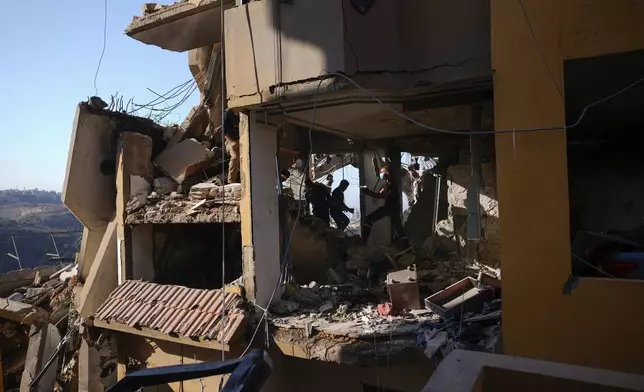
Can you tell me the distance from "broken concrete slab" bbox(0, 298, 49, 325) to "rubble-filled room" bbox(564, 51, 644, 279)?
37.2 ft

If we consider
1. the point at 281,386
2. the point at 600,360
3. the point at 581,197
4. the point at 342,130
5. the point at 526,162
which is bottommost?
the point at 281,386

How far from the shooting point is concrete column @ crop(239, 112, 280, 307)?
6.22m

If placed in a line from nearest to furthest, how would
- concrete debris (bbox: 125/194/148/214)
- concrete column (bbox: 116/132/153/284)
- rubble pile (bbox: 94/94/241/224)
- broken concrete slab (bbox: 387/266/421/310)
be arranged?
broken concrete slab (bbox: 387/266/421/310), rubble pile (bbox: 94/94/241/224), concrete debris (bbox: 125/194/148/214), concrete column (bbox: 116/132/153/284)

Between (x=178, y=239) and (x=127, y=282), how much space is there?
58.1 inches

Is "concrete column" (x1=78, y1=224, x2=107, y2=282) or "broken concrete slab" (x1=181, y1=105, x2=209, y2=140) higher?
"broken concrete slab" (x1=181, y1=105, x2=209, y2=140)

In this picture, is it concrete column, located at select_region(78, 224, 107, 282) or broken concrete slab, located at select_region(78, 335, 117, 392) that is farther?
concrete column, located at select_region(78, 224, 107, 282)

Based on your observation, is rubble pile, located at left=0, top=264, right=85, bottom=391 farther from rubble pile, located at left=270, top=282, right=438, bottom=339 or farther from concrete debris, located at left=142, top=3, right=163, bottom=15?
concrete debris, located at left=142, top=3, right=163, bottom=15

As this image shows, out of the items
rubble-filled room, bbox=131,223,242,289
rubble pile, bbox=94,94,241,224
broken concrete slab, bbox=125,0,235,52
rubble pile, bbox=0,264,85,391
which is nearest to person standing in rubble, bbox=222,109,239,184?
rubble pile, bbox=94,94,241,224

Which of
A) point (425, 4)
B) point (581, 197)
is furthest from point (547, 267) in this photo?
point (425, 4)

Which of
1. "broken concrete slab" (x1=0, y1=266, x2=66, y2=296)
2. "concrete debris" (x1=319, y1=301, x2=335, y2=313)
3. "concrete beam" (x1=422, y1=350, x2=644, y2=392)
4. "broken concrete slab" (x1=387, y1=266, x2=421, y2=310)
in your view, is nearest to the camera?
"concrete beam" (x1=422, y1=350, x2=644, y2=392)

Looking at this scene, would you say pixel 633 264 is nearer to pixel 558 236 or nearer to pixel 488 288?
pixel 558 236

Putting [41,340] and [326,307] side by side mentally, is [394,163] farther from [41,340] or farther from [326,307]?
[41,340]

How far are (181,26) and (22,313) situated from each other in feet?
26.0

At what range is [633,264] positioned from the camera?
4.04 m
